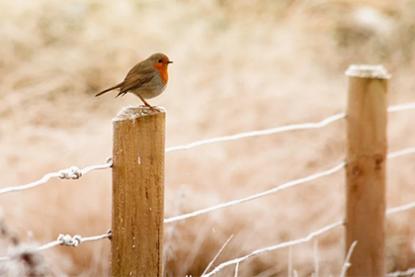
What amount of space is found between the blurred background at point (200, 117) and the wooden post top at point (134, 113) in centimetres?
133

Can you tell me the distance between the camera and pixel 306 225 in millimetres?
4055

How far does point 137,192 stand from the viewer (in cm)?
189

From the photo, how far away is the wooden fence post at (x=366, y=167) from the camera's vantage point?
2783 mm

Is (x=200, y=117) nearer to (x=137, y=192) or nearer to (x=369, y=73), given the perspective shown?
(x=369, y=73)

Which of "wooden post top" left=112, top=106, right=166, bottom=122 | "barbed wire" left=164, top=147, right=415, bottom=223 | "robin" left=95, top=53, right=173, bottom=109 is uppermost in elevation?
"robin" left=95, top=53, right=173, bottom=109

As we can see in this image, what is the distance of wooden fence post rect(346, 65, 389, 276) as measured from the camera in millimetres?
2783

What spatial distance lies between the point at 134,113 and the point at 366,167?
45.2 inches

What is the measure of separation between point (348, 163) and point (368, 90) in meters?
0.23

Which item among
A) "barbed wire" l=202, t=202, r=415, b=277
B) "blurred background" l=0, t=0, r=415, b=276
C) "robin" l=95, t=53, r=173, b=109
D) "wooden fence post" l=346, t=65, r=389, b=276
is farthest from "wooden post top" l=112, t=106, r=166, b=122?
"blurred background" l=0, t=0, r=415, b=276

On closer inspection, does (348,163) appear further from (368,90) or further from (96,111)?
(96,111)

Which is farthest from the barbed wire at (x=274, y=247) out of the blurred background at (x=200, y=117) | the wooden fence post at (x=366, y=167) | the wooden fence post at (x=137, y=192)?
the blurred background at (x=200, y=117)

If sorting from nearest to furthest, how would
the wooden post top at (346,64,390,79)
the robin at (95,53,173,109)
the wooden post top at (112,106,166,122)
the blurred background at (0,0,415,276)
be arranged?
the wooden post top at (112,106,166,122), the robin at (95,53,173,109), the wooden post top at (346,64,390,79), the blurred background at (0,0,415,276)

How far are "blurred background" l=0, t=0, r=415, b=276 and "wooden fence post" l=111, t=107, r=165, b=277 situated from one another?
125 cm

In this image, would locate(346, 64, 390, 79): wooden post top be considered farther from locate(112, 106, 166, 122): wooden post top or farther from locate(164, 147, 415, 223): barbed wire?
locate(112, 106, 166, 122): wooden post top
